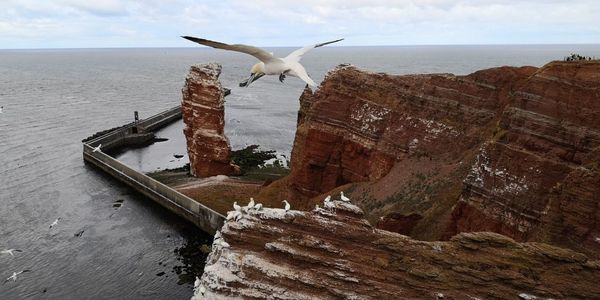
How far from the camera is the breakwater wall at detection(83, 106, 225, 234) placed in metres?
39.7

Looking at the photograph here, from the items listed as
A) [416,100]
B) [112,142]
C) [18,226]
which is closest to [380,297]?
[416,100]

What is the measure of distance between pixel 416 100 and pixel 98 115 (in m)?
76.6

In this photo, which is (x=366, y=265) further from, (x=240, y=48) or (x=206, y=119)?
(x=206, y=119)

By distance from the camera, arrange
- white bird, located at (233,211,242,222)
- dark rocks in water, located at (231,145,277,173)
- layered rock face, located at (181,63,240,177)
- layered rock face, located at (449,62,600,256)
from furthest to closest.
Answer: dark rocks in water, located at (231,145,277,173) → layered rock face, located at (181,63,240,177) → layered rock face, located at (449,62,600,256) → white bird, located at (233,211,242,222)

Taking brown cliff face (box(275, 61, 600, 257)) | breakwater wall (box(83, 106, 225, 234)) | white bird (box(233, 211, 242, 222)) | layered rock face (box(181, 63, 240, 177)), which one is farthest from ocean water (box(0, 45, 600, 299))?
white bird (box(233, 211, 242, 222))

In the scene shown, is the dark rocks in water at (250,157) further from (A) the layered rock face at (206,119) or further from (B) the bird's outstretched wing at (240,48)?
(B) the bird's outstretched wing at (240,48)

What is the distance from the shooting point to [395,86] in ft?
123

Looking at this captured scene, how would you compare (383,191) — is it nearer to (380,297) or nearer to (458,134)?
(458,134)

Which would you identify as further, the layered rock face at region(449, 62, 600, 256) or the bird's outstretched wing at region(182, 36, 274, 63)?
the layered rock face at region(449, 62, 600, 256)

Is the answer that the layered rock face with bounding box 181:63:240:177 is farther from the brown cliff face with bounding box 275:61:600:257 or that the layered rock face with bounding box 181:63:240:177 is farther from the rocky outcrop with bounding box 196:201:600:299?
the rocky outcrop with bounding box 196:201:600:299

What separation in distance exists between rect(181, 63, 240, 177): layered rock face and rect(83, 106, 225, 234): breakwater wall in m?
5.84

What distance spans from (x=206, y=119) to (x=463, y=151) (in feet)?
91.2

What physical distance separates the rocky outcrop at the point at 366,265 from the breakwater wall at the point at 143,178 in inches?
797

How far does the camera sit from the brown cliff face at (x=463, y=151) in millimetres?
20828
